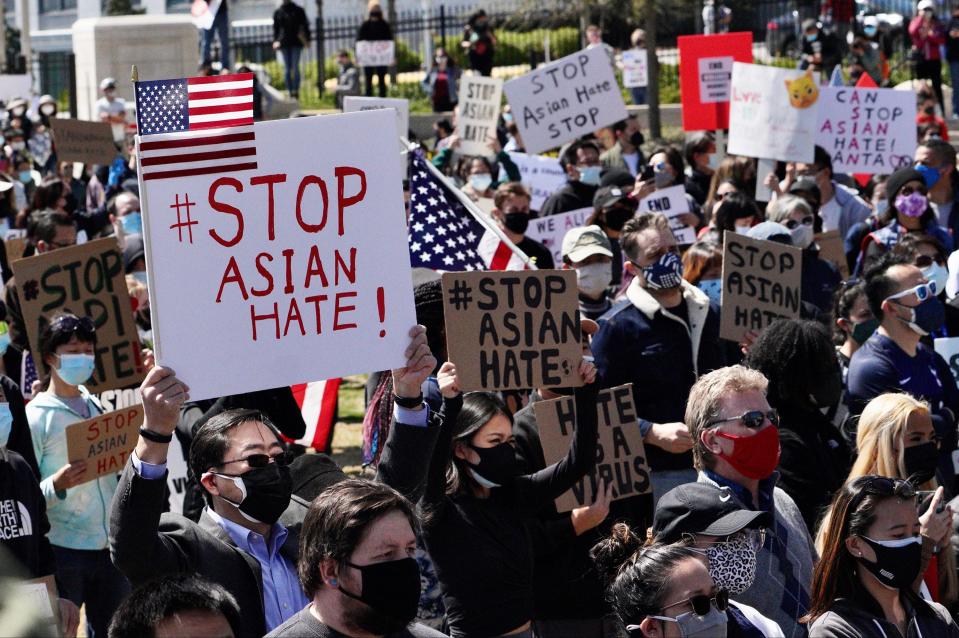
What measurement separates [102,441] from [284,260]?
90.5 inches

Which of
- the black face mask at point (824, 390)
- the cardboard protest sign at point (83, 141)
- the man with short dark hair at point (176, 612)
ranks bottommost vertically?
the black face mask at point (824, 390)

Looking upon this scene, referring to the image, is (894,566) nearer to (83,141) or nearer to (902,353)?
(902,353)

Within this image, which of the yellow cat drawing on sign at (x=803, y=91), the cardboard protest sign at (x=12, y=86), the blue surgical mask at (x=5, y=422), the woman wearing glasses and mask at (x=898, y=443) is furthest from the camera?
the cardboard protest sign at (x=12, y=86)

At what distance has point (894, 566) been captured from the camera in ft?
13.4

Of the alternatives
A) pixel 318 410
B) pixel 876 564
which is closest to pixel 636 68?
pixel 318 410

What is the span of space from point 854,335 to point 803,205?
1951 millimetres

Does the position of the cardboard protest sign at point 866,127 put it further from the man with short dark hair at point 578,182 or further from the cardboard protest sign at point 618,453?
the cardboard protest sign at point 618,453

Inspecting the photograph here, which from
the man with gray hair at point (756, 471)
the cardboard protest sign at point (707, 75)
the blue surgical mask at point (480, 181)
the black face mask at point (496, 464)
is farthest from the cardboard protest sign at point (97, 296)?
the cardboard protest sign at point (707, 75)

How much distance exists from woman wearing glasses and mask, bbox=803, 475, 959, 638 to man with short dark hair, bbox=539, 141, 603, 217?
673 cm

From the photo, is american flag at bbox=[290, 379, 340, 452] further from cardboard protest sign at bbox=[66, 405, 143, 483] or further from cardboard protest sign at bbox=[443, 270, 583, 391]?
cardboard protest sign at bbox=[443, 270, 583, 391]

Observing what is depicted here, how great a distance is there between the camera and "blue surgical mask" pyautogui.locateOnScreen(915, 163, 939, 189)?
9839 mm

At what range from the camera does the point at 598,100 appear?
40.5 feet

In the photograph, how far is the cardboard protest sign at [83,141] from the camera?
43.7ft

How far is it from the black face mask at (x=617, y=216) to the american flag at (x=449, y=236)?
3.43ft
